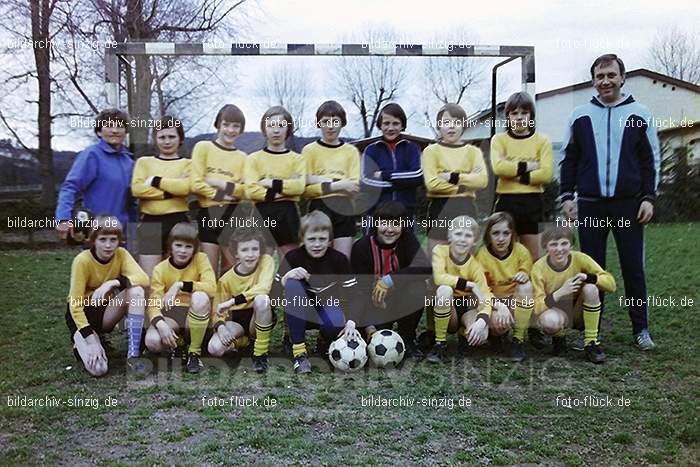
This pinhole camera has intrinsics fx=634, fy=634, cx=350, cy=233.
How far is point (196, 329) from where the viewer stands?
3.82 m

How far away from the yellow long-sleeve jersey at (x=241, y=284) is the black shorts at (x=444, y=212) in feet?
3.67

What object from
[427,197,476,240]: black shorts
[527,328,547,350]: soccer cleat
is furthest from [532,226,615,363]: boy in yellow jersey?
[427,197,476,240]: black shorts

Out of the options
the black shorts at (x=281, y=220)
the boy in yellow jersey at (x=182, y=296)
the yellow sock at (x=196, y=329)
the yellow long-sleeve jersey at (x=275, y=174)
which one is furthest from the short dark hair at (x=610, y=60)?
Result: the yellow sock at (x=196, y=329)

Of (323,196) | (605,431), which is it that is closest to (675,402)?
(605,431)

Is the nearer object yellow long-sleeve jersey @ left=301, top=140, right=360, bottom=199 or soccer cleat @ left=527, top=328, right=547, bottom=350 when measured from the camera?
yellow long-sleeve jersey @ left=301, top=140, right=360, bottom=199

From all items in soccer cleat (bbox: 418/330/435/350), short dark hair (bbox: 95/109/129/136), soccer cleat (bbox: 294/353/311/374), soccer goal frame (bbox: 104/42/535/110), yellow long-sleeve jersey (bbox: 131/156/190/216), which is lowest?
soccer cleat (bbox: 294/353/311/374)

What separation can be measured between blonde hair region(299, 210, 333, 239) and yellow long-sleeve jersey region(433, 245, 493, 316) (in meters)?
0.72

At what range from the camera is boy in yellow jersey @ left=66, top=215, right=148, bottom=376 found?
12.4ft

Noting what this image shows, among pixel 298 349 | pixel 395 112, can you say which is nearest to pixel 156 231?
pixel 298 349

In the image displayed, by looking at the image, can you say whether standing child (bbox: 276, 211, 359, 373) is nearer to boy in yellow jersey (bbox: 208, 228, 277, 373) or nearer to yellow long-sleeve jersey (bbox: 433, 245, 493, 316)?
boy in yellow jersey (bbox: 208, 228, 277, 373)

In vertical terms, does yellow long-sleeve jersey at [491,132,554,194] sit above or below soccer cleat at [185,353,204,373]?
above

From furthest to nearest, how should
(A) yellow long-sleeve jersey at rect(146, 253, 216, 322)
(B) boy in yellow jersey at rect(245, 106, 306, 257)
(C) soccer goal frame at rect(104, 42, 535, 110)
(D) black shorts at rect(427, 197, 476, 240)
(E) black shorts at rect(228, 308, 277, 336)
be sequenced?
(C) soccer goal frame at rect(104, 42, 535, 110) < (D) black shorts at rect(427, 197, 476, 240) < (B) boy in yellow jersey at rect(245, 106, 306, 257) < (E) black shorts at rect(228, 308, 277, 336) < (A) yellow long-sleeve jersey at rect(146, 253, 216, 322)

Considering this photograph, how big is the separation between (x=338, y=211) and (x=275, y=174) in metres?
0.49

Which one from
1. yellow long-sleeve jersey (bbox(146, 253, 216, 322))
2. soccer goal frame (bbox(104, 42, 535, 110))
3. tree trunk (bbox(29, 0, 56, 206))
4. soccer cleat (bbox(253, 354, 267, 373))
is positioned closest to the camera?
soccer cleat (bbox(253, 354, 267, 373))
